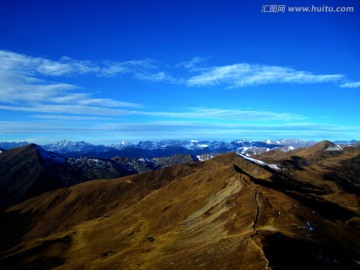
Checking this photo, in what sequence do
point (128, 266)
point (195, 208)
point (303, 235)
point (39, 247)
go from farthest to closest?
point (39, 247) < point (195, 208) < point (128, 266) < point (303, 235)

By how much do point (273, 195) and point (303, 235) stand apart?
29.5m

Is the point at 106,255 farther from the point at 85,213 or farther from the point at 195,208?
the point at 85,213

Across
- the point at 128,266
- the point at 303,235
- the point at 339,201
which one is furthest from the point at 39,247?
the point at 339,201

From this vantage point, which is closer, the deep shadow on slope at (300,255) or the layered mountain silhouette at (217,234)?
the deep shadow on slope at (300,255)

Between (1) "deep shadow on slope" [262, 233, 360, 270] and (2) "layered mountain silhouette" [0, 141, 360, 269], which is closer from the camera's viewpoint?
(1) "deep shadow on slope" [262, 233, 360, 270]

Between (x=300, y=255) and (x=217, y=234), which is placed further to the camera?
(x=217, y=234)

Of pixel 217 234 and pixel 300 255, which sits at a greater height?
pixel 300 255

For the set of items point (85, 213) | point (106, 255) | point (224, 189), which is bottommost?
point (85, 213)

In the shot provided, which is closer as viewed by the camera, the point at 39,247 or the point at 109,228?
the point at 39,247

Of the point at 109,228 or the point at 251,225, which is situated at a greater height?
the point at 251,225

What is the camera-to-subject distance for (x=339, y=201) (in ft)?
436

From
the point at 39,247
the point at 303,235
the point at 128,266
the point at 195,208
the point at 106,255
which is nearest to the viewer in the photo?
the point at 303,235

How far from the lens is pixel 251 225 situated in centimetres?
7800

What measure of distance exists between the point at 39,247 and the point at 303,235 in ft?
325
